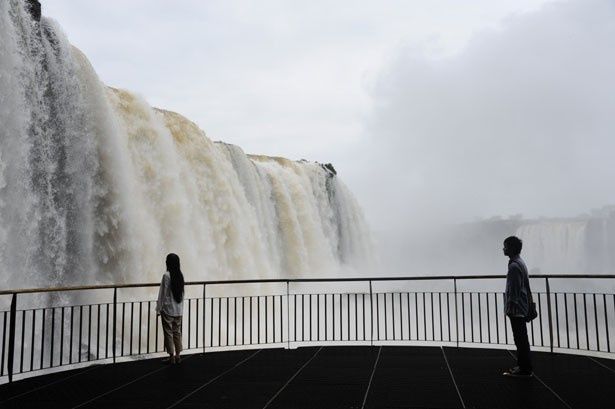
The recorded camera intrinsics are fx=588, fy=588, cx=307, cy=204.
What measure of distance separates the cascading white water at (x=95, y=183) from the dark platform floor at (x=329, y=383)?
6.42 m

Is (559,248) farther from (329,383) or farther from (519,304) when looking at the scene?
(329,383)

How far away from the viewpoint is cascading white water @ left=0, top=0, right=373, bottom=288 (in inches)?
523

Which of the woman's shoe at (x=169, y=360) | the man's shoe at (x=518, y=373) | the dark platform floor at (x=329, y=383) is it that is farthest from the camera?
the woman's shoe at (x=169, y=360)

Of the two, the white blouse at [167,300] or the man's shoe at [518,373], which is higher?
the white blouse at [167,300]

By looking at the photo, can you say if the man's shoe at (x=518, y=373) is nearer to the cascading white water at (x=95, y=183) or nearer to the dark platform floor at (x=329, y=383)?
the dark platform floor at (x=329, y=383)

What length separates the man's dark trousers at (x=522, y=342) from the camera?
720cm

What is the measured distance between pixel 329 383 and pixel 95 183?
10.9 m

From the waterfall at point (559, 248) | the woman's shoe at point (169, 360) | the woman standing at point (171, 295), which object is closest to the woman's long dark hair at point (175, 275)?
the woman standing at point (171, 295)

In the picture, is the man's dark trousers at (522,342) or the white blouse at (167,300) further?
the white blouse at (167,300)

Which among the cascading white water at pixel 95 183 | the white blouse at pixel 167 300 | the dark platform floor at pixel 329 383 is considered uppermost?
the cascading white water at pixel 95 183

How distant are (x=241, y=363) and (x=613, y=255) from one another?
54.1m

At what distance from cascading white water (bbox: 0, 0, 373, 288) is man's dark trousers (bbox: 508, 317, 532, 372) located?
1042 cm

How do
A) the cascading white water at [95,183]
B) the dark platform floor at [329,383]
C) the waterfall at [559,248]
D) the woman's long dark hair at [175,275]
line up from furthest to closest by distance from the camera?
the waterfall at [559,248] < the cascading white water at [95,183] < the woman's long dark hair at [175,275] < the dark platform floor at [329,383]

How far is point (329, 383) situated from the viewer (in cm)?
714
